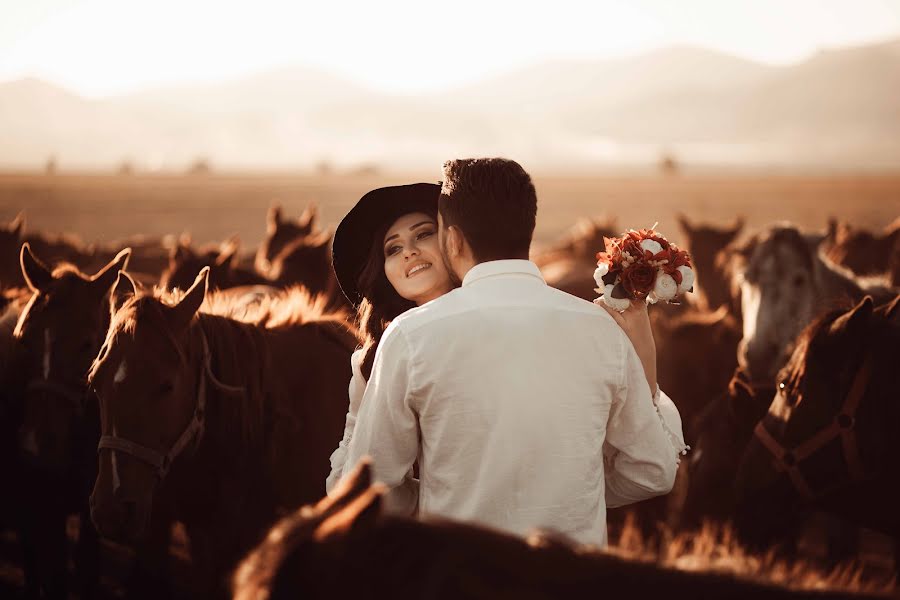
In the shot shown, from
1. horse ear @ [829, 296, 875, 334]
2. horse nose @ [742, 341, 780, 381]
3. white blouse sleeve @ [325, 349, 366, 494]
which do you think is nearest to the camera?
white blouse sleeve @ [325, 349, 366, 494]

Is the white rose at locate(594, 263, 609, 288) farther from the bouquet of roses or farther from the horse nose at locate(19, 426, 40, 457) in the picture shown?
the horse nose at locate(19, 426, 40, 457)

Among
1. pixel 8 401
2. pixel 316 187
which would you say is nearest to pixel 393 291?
pixel 8 401

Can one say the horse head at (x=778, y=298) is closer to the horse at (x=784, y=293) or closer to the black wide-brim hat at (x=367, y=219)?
the horse at (x=784, y=293)

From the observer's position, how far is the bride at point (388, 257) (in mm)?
3299

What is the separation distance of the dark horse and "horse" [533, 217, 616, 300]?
495 cm

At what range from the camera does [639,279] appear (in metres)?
2.71

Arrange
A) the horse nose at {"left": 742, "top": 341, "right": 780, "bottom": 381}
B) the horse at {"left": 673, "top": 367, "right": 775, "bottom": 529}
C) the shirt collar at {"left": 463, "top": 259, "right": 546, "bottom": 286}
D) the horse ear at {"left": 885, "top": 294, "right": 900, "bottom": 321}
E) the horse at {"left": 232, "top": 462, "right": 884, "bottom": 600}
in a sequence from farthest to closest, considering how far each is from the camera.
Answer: the horse nose at {"left": 742, "top": 341, "right": 780, "bottom": 381} → the horse at {"left": 673, "top": 367, "right": 775, "bottom": 529} → the horse ear at {"left": 885, "top": 294, "right": 900, "bottom": 321} → the shirt collar at {"left": 463, "top": 259, "right": 546, "bottom": 286} → the horse at {"left": 232, "top": 462, "right": 884, "bottom": 600}

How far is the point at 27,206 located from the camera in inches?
1671

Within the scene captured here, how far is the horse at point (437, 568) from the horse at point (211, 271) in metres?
4.93

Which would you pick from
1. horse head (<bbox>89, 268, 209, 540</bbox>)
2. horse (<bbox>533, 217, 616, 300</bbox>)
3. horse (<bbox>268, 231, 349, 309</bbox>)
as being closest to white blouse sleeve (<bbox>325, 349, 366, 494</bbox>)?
horse head (<bbox>89, 268, 209, 540</bbox>)

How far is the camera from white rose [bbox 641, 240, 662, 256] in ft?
9.29

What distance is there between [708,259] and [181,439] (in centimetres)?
856

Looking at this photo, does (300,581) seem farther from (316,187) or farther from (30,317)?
(316,187)

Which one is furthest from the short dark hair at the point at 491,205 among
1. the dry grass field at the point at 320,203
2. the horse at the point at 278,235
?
the dry grass field at the point at 320,203
